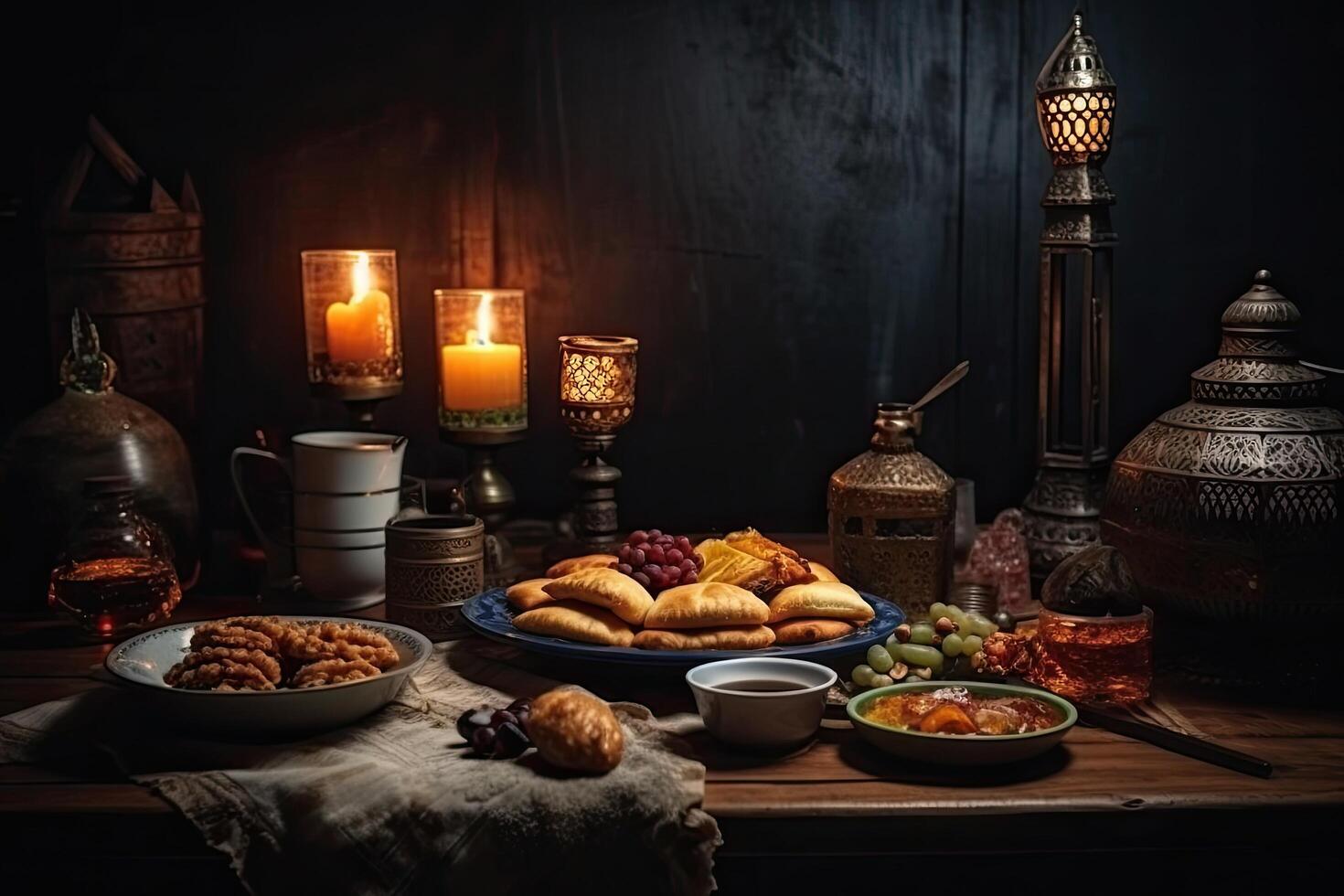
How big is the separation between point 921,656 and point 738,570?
8.8 inches

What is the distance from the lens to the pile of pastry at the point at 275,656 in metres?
1.39

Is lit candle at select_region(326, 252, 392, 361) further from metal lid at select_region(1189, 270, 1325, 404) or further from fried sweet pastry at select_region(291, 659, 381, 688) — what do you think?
metal lid at select_region(1189, 270, 1325, 404)

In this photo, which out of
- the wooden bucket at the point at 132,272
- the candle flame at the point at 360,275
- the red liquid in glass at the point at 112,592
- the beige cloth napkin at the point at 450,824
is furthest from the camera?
the candle flame at the point at 360,275

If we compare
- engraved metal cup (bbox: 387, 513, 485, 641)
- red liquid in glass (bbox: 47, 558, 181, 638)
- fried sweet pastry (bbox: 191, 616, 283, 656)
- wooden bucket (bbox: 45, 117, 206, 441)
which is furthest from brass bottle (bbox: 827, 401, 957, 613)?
wooden bucket (bbox: 45, 117, 206, 441)

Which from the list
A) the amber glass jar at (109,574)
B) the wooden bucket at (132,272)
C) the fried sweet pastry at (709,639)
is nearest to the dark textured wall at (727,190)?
the wooden bucket at (132,272)

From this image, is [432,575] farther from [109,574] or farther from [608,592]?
[109,574]

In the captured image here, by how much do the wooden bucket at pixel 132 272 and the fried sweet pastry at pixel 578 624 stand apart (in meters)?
0.78

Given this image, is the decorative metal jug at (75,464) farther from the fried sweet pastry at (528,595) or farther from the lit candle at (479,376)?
the fried sweet pastry at (528,595)

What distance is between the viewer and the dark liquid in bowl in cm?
142

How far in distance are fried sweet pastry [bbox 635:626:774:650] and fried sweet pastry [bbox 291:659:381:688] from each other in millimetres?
277

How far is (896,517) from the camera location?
1.76 meters

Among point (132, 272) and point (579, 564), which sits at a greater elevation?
point (132, 272)

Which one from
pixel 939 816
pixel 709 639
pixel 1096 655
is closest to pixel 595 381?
pixel 709 639

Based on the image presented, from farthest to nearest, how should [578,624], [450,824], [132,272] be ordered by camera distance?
1. [132,272]
2. [578,624]
3. [450,824]
